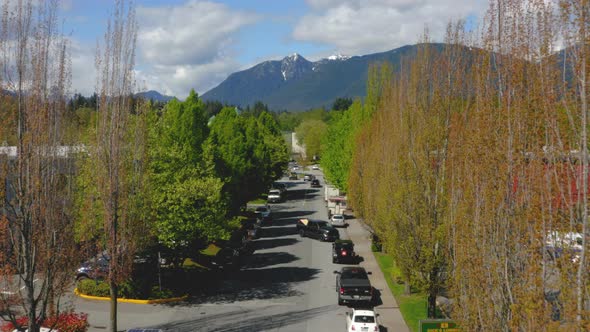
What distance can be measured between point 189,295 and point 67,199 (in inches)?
486

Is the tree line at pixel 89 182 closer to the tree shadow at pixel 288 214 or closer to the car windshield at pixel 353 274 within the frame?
the car windshield at pixel 353 274

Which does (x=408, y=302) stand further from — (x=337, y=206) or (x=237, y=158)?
(x=337, y=206)

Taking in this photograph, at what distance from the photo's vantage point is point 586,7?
26.6 feet

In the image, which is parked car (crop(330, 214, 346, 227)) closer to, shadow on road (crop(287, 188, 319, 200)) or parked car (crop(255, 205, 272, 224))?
parked car (crop(255, 205, 272, 224))

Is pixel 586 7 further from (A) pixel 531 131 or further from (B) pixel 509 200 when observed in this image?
(B) pixel 509 200

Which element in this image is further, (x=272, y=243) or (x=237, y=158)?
(x=237, y=158)

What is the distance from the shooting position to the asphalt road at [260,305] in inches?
830

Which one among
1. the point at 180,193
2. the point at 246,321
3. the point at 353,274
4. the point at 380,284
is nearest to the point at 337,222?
the point at 380,284

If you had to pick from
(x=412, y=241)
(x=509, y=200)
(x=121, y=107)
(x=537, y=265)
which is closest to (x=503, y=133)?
(x=509, y=200)

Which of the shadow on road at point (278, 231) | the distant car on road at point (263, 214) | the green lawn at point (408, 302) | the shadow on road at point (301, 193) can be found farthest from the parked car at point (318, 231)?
the shadow on road at point (301, 193)

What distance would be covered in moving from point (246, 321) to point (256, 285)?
231 inches

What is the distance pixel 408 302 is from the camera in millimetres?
23953

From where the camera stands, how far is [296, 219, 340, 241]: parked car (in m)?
39.6

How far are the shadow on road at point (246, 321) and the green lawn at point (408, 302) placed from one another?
128 inches
